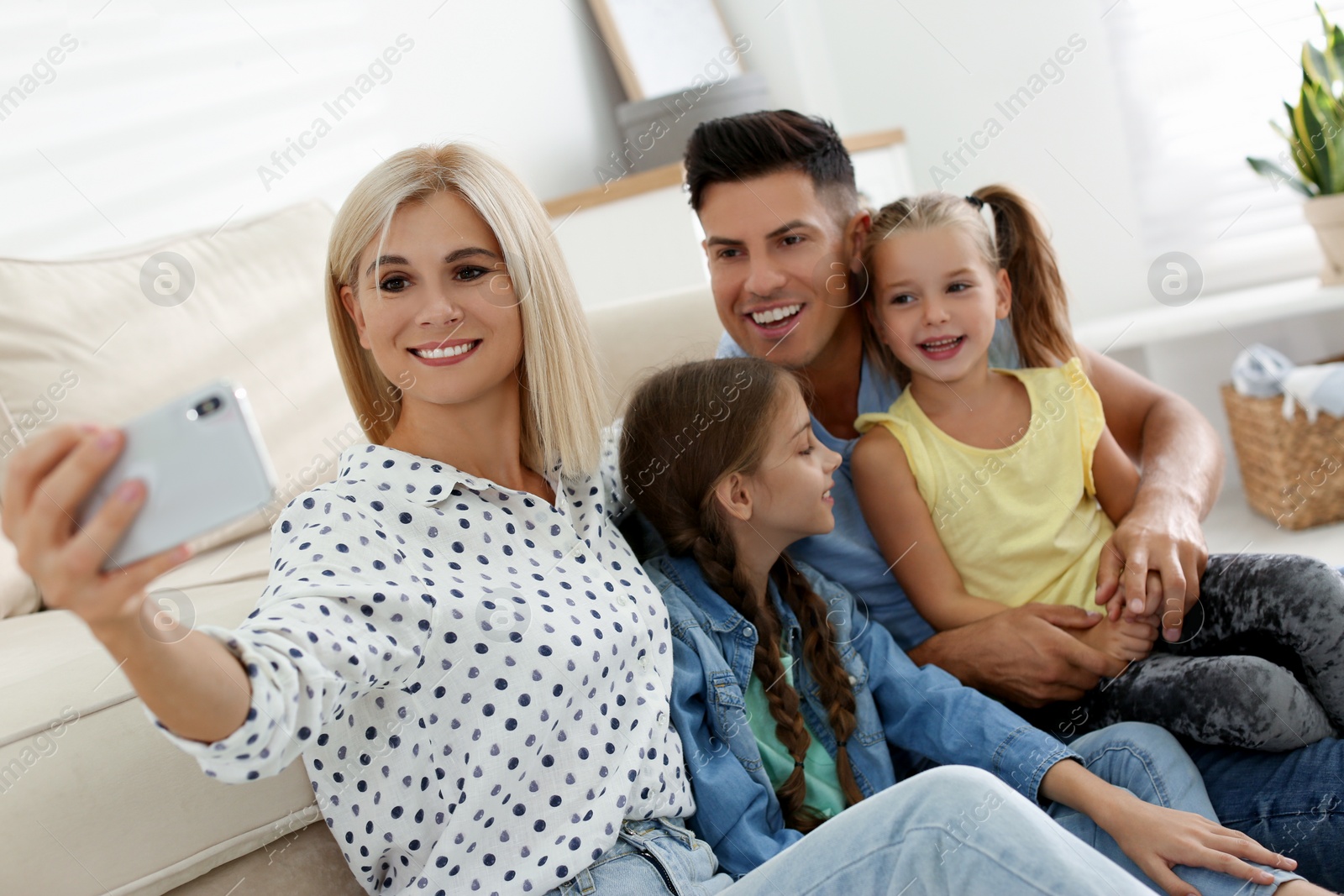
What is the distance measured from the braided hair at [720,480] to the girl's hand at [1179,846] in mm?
252

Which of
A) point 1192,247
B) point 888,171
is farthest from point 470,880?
point 1192,247

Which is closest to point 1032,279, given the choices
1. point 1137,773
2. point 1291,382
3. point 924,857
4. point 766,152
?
point 766,152

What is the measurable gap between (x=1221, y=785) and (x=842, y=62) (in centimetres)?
226

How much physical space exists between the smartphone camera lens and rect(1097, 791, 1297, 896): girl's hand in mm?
800

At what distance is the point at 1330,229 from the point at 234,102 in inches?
83.3

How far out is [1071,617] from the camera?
1099 mm

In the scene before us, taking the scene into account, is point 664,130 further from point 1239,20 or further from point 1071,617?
point 1071,617

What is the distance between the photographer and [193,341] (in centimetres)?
141

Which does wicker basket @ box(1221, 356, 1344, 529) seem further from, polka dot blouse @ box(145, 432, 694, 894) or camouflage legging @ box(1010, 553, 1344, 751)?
polka dot blouse @ box(145, 432, 694, 894)

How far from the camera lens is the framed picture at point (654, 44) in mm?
2568

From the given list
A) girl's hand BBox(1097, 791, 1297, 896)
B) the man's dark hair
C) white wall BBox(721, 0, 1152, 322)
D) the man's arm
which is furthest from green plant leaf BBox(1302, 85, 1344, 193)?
girl's hand BBox(1097, 791, 1297, 896)

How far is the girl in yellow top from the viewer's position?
1025 mm

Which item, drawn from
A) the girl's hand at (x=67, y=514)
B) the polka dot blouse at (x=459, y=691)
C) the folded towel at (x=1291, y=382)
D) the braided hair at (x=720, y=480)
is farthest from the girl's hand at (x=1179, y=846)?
the folded towel at (x=1291, y=382)

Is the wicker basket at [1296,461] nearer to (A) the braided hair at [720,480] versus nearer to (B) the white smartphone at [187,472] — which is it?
(A) the braided hair at [720,480]
